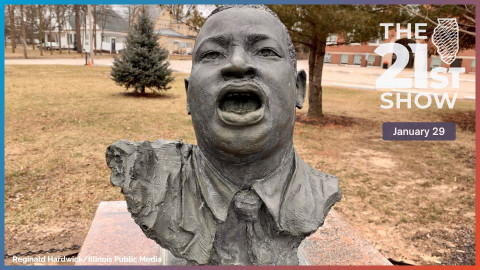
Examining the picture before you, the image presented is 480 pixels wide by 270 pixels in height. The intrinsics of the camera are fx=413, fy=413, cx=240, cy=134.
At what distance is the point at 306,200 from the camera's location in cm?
252

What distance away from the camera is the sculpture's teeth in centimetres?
896

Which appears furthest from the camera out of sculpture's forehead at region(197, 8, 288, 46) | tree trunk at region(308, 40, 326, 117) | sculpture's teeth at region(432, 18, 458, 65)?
tree trunk at region(308, 40, 326, 117)

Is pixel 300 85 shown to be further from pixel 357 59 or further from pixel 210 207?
pixel 357 59

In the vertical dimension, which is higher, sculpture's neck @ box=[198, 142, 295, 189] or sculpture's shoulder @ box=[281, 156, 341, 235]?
sculpture's neck @ box=[198, 142, 295, 189]

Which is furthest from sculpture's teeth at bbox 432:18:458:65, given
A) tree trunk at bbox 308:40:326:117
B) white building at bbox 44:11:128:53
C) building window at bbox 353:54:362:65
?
white building at bbox 44:11:128:53

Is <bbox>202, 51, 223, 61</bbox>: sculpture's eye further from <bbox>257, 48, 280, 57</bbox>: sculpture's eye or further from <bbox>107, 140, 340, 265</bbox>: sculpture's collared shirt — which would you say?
<bbox>107, 140, 340, 265</bbox>: sculpture's collared shirt

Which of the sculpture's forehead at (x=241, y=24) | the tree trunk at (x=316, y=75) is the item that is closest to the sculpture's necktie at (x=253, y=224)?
the sculpture's forehead at (x=241, y=24)

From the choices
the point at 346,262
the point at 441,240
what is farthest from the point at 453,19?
the point at 346,262

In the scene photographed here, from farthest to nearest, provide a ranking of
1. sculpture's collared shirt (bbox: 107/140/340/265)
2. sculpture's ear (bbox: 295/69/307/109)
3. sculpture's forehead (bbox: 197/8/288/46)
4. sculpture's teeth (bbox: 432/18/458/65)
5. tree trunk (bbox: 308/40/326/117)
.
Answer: tree trunk (bbox: 308/40/326/117) → sculpture's teeth (bbox: 432/18/458/65) → sculpture's ear (bbox: 295/69/307/109) → sculpture's collared shirt (bbox: 107/140/340/265) → sculpture's forehead (bbox: 197/8/288/46)

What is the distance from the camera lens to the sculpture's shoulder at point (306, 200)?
8.02 feet

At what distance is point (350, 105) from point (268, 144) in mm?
12337

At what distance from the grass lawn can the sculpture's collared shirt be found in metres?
2.37

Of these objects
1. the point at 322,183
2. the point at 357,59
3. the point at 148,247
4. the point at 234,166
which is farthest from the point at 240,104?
the point at 357,59

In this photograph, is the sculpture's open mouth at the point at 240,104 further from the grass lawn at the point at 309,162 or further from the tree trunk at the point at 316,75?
the tree trunk at the point at 316,75
